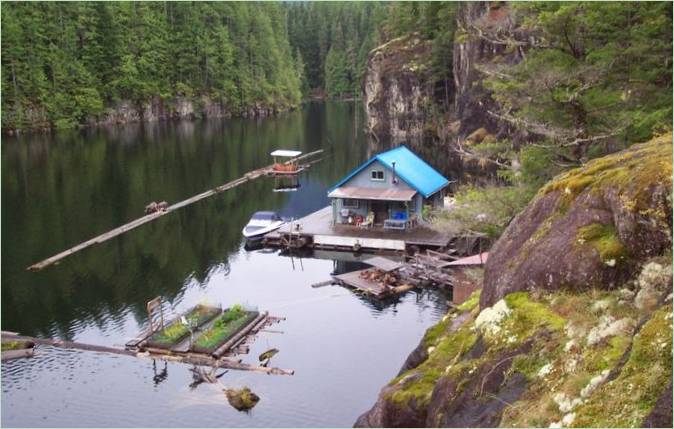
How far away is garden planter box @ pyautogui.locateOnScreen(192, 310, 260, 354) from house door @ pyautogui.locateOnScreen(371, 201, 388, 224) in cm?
1720

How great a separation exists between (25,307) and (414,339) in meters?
18.1

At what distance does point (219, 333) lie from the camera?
93.6 feet

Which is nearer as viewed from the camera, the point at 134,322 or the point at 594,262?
the point at 594,262

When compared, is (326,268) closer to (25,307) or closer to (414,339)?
(414,339)

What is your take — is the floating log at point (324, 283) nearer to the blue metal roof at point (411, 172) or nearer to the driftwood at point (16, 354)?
the blue metal roof at point (411, 172)

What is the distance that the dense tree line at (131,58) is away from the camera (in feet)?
343

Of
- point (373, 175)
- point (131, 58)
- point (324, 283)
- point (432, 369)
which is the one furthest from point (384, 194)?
point (131, 58)

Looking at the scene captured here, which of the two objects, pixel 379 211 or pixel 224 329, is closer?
pixel 224 329

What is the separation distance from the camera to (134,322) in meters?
32.0

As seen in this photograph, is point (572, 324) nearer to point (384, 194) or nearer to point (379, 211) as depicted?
point (384, 194)

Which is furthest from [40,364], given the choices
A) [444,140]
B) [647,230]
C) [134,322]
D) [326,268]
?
[444,140]

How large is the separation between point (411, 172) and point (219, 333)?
22307 mm

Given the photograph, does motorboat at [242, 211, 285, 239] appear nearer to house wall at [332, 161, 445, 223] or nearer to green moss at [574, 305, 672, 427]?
house wall at [332, 161, 445, 223]

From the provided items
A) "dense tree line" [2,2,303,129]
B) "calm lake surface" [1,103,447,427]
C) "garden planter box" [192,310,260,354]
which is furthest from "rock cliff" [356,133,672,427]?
"dense tree line" [2,2,303,129]
